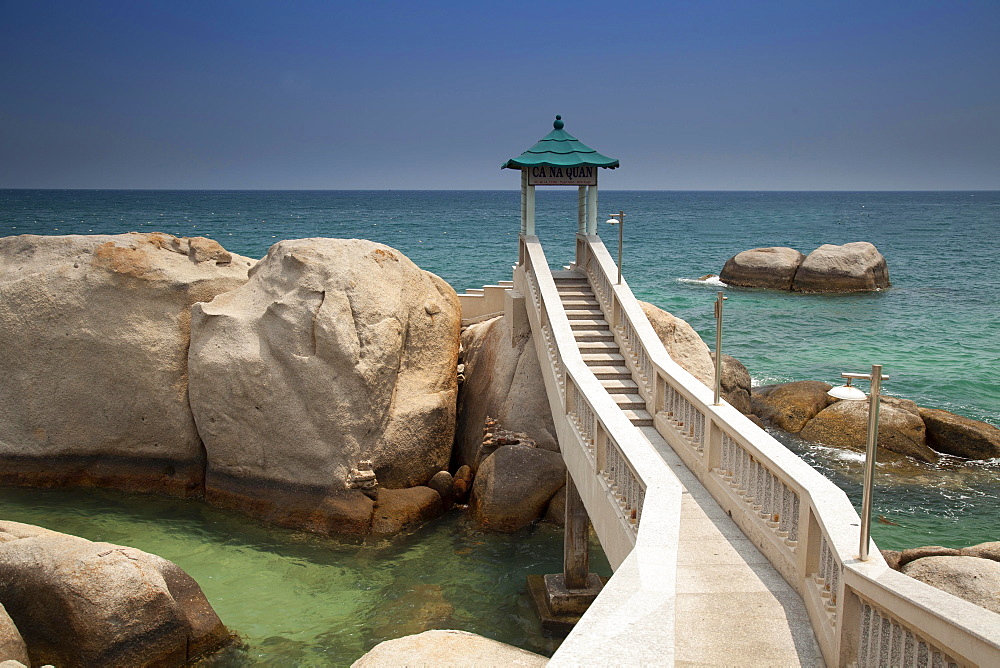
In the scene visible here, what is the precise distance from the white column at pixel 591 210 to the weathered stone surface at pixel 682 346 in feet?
6.47

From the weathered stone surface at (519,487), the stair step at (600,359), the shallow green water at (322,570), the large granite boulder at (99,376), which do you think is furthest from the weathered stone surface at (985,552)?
the large granite boulder at (99,376)

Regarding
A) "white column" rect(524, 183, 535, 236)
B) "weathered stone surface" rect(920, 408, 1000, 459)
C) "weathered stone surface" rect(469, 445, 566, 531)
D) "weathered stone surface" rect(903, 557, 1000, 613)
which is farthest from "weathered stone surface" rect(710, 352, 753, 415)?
"weathered stone surface" rect(903, 557, 1000, 613)

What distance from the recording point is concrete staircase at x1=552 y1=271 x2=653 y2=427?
47.6 feet

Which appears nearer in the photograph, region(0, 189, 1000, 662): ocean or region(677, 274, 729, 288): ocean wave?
region(0, 189, 1000, 662): ocean

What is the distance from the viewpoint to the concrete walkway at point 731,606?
7238 millimetres

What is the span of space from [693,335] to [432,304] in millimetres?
5983

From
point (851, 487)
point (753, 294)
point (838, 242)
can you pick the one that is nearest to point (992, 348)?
point (753, 294)

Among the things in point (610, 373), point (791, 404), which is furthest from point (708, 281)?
point (610, 373)

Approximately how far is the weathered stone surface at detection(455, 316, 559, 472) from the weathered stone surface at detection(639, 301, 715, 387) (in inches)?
113

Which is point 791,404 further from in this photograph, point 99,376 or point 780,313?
point 780,313

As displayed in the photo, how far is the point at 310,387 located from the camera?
16.9m

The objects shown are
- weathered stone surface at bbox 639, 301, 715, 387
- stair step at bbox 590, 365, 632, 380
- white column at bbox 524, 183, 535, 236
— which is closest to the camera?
stair step at bbox 590, 365, 632, 380

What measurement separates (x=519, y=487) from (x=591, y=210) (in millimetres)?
6532

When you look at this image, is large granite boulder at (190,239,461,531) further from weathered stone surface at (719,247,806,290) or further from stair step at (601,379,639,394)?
weathered stone surface at (719,247,806,290)
